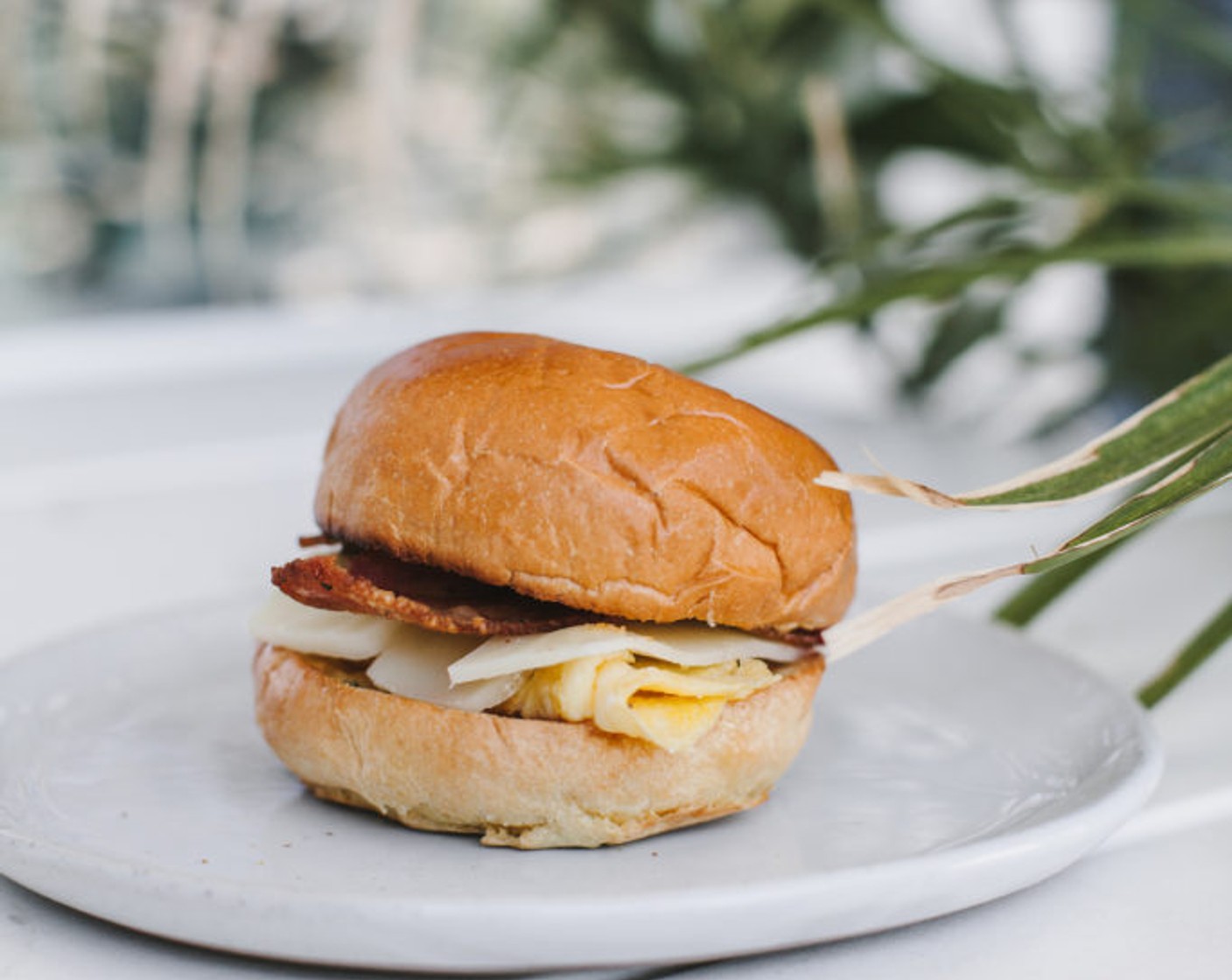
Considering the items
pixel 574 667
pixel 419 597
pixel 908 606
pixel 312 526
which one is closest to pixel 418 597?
pixel 419 597

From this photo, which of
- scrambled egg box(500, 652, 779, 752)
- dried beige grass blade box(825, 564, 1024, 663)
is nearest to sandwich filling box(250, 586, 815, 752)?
scrambled egg box(500, 652, 779, 752)

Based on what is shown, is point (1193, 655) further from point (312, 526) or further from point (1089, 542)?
point (312, 526)

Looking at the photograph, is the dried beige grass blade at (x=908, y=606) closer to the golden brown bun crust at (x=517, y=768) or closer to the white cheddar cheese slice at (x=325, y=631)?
the golden brown bun crust at (x=517, y=768)

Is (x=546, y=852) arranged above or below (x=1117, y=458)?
below

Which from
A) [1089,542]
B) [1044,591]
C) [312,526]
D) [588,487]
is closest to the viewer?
[1089,542]

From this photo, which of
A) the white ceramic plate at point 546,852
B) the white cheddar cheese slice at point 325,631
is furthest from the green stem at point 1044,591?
the white cheddar cheese slice at point 325,631

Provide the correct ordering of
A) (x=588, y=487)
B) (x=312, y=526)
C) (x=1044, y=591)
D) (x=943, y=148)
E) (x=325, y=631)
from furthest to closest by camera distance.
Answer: (x=943, y=148)
(x=312, y=526)
(x=1044, y=591)
(x=325, y=631)
(x=588, y=487)

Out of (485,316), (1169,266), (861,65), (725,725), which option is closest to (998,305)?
(1169,266)
